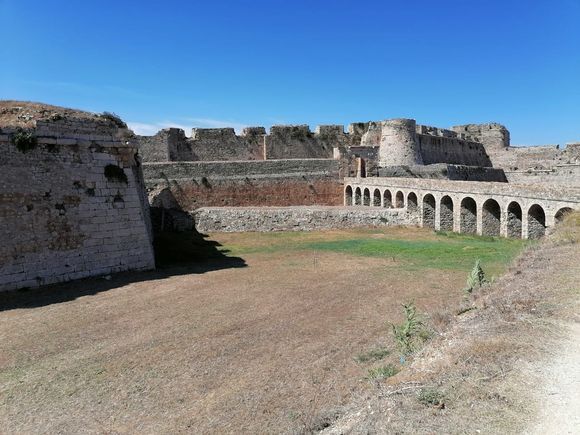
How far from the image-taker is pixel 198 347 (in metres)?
6.78

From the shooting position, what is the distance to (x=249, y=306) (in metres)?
8.86

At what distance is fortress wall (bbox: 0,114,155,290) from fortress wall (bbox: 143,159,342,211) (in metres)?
10.8

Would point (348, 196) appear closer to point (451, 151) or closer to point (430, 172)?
point (430, 172)

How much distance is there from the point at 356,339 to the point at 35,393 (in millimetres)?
4456

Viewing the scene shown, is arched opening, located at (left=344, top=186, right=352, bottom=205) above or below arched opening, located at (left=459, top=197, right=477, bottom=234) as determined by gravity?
above

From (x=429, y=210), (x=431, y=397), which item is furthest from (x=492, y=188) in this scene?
(x=431, y=397)

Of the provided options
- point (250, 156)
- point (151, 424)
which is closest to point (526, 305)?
point (151, 424)

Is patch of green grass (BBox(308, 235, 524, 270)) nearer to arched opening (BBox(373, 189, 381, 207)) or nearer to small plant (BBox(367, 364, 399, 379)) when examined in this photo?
arched opening (BBox(373, 189, 381, 207))

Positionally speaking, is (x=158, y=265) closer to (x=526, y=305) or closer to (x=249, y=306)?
(x=249, y=306)

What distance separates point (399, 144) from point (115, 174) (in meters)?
21.6

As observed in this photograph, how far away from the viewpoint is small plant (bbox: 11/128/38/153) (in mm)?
10750

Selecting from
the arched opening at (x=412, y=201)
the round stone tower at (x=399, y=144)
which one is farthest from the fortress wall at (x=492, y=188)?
the round stone tower at (x=399, y=144)

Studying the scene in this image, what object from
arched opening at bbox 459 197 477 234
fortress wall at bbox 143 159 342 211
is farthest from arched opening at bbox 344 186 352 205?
arched opening at bbox 459 197 477 234

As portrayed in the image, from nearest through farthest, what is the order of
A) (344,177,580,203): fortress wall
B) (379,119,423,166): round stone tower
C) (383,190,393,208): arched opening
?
(344,177,580,203): fortress wall → (383,190,393,208): arched opening → (379,119,423,166): round stone tower
